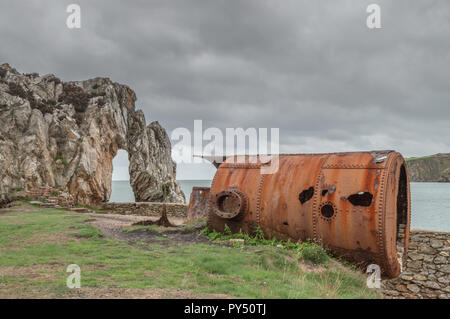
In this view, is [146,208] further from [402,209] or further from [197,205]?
[402,209]

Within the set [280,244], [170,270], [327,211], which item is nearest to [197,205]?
[280,244]

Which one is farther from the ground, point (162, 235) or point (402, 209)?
point (402, 209)

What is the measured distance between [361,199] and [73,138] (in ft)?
80.5

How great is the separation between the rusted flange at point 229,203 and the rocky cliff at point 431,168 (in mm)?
155329

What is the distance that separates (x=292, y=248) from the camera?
6.73 metres

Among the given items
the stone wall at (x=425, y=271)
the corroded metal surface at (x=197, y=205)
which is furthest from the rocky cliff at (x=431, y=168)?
the corroded metal surface at (x=197, y=205)

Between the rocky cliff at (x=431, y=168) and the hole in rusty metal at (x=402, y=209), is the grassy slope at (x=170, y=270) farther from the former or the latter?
the rocky cliff at (x=431, y=168)

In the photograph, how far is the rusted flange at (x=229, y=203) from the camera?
770 centimetres

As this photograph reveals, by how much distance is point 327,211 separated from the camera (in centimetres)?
659

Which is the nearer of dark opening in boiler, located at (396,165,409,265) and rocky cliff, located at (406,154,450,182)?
dark opening in boiler, located at (396,165,409,265)

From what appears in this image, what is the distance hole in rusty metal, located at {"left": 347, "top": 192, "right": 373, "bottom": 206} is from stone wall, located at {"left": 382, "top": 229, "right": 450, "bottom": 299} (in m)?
6.85

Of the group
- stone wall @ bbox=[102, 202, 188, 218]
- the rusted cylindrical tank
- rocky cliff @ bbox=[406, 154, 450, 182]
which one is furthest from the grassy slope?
rocky cliff @ bbox=[406, 154, 450, 182]

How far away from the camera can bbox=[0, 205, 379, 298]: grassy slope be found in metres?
4.23

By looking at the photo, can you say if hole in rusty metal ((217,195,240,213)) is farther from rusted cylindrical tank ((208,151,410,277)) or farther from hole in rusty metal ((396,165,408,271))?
hole in rusty metal ((396,165,408,271))
